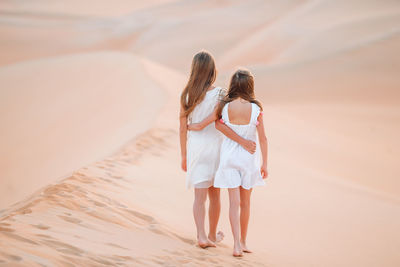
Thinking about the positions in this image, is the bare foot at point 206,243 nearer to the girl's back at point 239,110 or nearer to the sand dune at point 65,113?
the girl's back at point 239,110

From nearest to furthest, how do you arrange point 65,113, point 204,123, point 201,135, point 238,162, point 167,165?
1. point 238,162
2. point 204,123
3. point 201,135
4. point 167,165
5. point 65,113

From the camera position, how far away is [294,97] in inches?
832

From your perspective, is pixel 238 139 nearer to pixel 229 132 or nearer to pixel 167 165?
pixel 229 132

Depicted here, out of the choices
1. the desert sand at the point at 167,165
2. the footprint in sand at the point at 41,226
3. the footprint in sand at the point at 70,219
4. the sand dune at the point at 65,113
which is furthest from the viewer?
the sand dune at the point at 65,113

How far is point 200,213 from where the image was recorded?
479 centimetres

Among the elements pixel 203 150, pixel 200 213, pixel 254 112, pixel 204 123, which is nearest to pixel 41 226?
pixel 200 213

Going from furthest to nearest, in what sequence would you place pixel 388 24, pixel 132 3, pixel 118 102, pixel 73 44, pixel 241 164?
pixel 132 3
pixel 73 44
pixel 388 24
pixel 118 102
pixel 241 164

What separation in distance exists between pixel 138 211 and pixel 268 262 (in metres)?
1.55

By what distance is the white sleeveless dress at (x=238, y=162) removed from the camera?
4535 millimetres

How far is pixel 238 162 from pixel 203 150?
0.37 meters

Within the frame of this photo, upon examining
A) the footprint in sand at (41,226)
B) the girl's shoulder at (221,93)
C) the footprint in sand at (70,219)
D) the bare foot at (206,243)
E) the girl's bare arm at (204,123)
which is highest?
the girl's shoulder at (221,93)

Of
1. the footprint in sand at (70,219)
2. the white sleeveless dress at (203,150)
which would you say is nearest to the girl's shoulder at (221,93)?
the white sleeveless dress at (203,150)

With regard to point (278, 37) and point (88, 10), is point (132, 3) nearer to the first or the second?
point (88, 10)

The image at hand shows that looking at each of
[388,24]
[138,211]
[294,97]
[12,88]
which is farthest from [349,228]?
[388,24]
